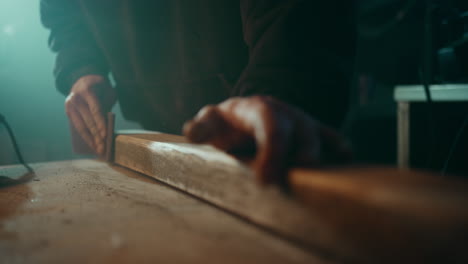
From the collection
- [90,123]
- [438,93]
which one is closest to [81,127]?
[90,123]

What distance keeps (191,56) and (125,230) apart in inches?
38.4

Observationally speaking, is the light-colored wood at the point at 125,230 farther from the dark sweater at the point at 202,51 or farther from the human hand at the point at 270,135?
the dark sweater at the point at 202,51

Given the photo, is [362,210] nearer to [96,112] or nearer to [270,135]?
[270,135]

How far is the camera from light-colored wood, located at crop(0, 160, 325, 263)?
0.43 metres

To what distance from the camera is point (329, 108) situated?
34.4 inches

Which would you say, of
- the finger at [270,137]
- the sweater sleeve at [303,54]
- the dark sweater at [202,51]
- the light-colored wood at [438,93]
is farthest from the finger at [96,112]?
the light-colored wood at [438,93]

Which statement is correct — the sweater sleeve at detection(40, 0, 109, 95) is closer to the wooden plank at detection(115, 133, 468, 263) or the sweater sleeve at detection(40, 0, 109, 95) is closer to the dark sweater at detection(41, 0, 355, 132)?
the dark sweater at detection(41, 0, 355, 132)

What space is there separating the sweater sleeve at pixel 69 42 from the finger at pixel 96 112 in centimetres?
28

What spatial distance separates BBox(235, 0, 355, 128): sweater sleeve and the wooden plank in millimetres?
293

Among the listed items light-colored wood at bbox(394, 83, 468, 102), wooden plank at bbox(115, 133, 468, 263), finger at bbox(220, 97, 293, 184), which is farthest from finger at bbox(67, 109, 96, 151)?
light-colored wood at bbox(394, 83, 468, 102)

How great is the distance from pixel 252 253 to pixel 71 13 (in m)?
1.80

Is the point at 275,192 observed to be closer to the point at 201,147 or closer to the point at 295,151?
the point at 295,151

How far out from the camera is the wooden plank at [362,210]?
33 cm

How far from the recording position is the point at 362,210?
1.23 feet
